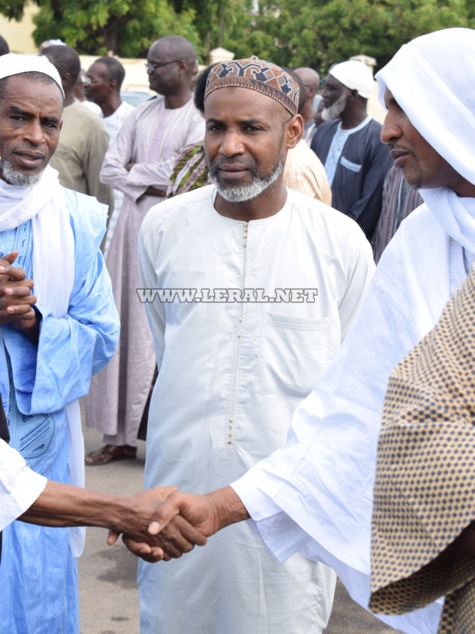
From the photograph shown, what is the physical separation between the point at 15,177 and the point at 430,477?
2.32 m

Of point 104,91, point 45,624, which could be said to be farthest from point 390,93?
point 104,91

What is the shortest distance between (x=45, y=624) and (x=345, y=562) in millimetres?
1392

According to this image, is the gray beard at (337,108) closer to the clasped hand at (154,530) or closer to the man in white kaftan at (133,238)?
the man in white kaftan at (133,238)

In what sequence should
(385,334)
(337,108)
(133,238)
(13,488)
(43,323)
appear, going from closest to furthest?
(385,334) → (13,488) → (43,323) → (133,238) → (337,108)

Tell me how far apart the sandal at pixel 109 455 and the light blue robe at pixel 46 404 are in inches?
113

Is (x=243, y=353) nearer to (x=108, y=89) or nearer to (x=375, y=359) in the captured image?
(x=375, y=359)

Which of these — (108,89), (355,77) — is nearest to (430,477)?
(355,77)

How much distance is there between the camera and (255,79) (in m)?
3.42

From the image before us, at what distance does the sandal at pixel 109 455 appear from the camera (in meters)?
6.62

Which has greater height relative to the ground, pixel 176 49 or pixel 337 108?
pixel 176 49

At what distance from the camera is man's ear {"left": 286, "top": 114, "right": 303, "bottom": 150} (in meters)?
3.57

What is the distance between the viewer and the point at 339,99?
28.3ft

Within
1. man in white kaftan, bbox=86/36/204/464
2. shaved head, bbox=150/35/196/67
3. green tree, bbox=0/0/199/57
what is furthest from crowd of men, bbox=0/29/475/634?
green tree, bbox=0/0/199/57

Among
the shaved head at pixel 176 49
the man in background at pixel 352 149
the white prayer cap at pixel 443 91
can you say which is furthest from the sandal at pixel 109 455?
the white prayer cap at pixel 443 91
